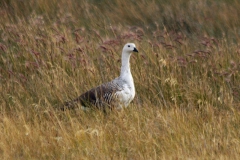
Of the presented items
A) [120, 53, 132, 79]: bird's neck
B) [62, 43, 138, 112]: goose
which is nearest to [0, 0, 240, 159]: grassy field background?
[62, 43, 138, 112]: goose

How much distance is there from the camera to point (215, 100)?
29.6 ft

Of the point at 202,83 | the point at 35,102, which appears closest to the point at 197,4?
the point at 202,83

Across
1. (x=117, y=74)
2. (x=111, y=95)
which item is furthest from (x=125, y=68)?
(x=117, y=74)

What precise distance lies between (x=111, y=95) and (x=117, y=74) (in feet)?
5.01

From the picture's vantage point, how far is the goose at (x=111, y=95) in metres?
8.72

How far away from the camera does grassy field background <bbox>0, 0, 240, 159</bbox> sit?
23.9 feet

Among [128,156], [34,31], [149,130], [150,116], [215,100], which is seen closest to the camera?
[128,156]

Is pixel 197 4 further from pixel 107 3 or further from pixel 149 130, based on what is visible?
pixel 149 130

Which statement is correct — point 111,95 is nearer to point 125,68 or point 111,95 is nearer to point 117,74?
point 125,68

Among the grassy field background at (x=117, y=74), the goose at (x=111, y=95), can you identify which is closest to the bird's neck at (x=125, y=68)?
the goose at (x=111, y=95)

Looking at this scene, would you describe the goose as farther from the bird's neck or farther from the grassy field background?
the grassy field background

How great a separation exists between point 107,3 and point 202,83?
473 cm

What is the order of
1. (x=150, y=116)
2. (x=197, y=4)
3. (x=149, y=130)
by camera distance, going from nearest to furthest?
1. (x=149, y=130)
2. (x=150, y=116)
3. (x=197, y=4)

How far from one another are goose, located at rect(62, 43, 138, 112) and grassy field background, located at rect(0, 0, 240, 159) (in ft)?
0.62
